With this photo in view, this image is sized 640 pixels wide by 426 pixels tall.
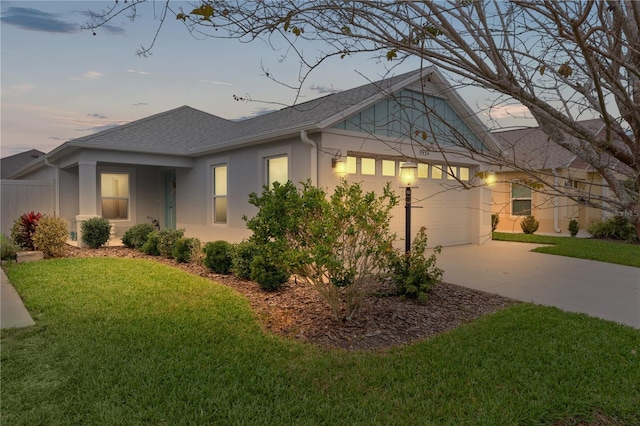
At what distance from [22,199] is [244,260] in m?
10.7

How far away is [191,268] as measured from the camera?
851 cm

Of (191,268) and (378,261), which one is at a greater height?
(378,261)

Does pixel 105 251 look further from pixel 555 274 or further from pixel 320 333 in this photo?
pixel 555 274

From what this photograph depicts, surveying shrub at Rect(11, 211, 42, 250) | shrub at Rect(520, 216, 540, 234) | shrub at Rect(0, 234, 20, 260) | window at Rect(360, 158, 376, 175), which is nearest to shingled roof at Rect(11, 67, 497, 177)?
window at Rect(360, 158, 376, 175)

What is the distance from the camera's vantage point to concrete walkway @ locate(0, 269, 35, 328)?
15.8 feet

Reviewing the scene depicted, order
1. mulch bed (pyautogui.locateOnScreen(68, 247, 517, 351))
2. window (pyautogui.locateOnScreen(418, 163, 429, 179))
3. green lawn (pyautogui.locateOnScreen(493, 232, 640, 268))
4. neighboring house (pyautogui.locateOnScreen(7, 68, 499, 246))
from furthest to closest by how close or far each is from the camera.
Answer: window (pyautogui.locateOnScreen(418, 163, 429, 179)) < green lawn (pyautogui.locateOnScreen(493, 232, 640, 268)) < neighboring house (pyautogui.locateOnScreen(7, 68, 499, 246)) < mulch bed (pyautogui.locateOnScreen(68, 247, 517, 351))

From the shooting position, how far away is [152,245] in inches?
399

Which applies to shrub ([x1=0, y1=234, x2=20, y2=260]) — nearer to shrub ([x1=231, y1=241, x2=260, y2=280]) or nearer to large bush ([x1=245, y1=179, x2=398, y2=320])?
shrub ([x1=231, y1=241, x2=260, y2=280])

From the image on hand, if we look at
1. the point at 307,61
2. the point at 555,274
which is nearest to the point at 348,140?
the point at 555,274

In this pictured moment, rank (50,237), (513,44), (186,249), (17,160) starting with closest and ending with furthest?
1. (513,44)
2. (186,249)
3. (50,237)
4. (17,160)

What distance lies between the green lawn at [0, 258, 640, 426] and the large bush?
0.90 meters

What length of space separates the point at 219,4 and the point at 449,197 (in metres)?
10.8

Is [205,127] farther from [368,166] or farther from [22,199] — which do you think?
[368,166]

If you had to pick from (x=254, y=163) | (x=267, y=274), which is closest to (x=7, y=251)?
(x=254, y=163)
